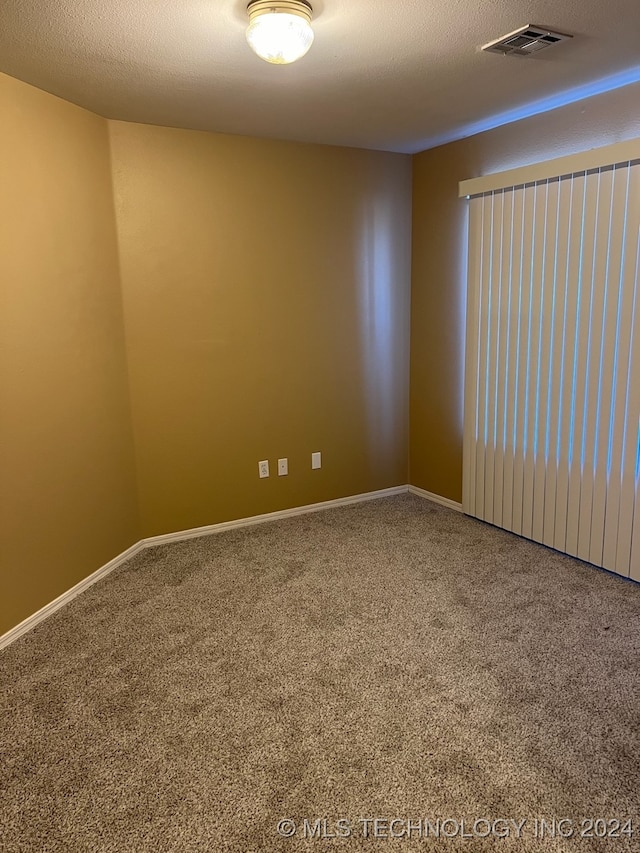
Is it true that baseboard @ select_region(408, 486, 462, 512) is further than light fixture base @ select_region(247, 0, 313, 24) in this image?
Yes

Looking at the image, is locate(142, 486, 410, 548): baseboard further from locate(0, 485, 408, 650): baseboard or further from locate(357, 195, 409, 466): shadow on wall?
locate(357, 195, 409, 466): shadow on wall

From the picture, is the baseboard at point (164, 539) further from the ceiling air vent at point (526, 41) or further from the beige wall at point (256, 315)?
the ceiling air vent at point (526, 41)

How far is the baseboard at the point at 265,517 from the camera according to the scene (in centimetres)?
376

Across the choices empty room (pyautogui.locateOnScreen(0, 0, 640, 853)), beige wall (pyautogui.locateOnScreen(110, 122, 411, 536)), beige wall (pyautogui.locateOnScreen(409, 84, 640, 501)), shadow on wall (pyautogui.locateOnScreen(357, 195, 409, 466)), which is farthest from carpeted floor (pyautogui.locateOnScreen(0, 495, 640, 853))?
shadow on wall (pyautogui.locateOnScreen(357, 195, 409, 466))

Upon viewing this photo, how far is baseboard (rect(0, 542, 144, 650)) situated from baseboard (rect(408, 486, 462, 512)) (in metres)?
2.02

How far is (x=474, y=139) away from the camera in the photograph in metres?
3.68

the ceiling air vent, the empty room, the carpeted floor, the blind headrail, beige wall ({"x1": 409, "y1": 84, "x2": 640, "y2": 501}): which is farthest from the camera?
beige wall ({"x1": 409, "y1": 84, "x2": 640, "y2": 501})

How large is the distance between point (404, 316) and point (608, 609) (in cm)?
238

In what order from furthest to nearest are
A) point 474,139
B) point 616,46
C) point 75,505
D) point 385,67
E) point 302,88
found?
point 474,139 < point 75,505 < point 302,88 < point 385,67 < point 616,46

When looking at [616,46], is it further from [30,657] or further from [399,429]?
[30,657]

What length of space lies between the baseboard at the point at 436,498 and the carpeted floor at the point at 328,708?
0.80 m

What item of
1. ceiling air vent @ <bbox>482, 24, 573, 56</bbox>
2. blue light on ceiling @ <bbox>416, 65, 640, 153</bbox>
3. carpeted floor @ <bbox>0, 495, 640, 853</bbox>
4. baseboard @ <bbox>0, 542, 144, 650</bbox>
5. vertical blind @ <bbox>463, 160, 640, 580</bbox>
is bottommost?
carpeted floor @ <bbox>0, 495, 640, 853</bbox>

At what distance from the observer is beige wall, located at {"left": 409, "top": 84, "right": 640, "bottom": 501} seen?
135 inches

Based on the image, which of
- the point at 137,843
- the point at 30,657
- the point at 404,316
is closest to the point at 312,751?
the point at 137,843
